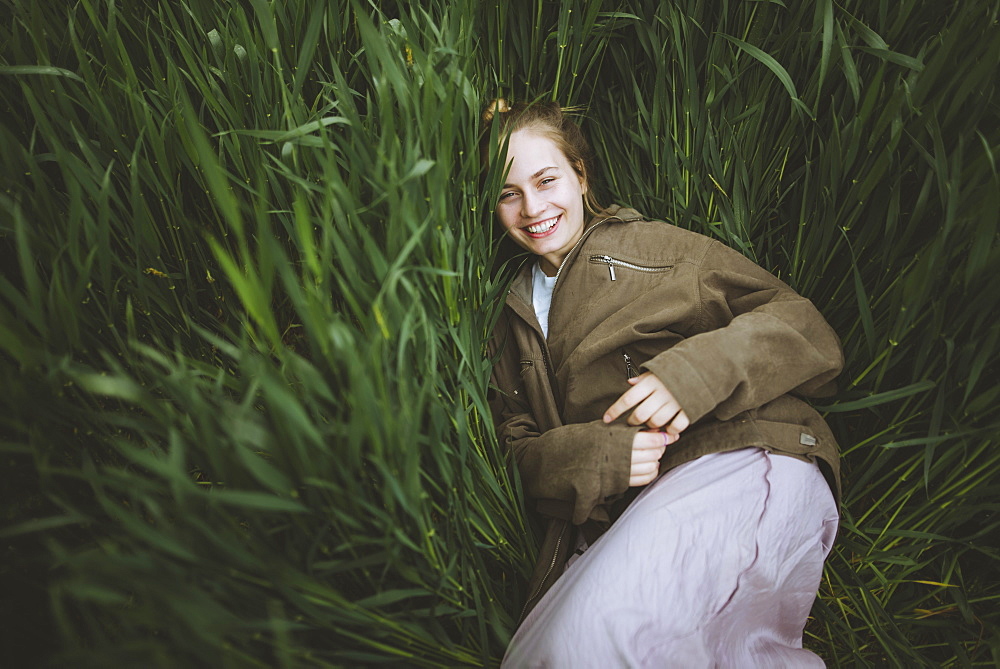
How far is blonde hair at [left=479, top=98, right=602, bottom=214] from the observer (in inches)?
40.9

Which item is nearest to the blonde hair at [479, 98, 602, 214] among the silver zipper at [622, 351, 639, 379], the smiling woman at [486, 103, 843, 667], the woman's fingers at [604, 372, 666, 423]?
the smiling woman at [486, 103, 843, 667]

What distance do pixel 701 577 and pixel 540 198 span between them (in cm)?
67

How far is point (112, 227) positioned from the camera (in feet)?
2.89

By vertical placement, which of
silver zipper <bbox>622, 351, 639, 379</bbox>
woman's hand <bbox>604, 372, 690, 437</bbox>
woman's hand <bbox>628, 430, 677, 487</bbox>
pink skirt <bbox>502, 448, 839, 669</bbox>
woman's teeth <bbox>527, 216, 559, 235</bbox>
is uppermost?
woman's teeth <bbox>527, 216, 559, 235</bbox>

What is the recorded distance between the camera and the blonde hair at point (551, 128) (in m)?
1.04

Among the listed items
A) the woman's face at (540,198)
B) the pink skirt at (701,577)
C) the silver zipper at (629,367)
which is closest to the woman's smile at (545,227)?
the woman's face at (540,198)

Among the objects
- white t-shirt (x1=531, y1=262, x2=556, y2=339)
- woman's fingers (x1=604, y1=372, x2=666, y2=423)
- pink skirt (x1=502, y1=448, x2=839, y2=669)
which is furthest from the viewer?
white t-shirt (x1=531, y1=262, x2=556, y2=339)

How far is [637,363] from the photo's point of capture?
0.97m

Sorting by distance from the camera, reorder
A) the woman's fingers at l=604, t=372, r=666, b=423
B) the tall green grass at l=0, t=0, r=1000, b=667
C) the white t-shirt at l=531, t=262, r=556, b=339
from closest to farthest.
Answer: the tall green grass at l=0, t=0, r=1000, b=667, the woman's fingers at l=604, t=372, r=666, b=423, the white t-shirt at l=531, t=262, r=556, b=339

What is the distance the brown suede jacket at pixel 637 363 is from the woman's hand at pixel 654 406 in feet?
0.06

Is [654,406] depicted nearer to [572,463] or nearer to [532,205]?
[572,463]

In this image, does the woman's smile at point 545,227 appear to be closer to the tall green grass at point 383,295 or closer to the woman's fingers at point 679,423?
the tall green grass at point 383,295

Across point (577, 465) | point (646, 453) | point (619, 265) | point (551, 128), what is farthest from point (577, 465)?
point (551, 128)

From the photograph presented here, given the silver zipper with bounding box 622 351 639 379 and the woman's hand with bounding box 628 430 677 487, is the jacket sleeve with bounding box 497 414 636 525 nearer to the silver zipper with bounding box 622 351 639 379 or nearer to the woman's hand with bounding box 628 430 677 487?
the woman's hand with bounding box 628 430 677 487
